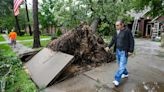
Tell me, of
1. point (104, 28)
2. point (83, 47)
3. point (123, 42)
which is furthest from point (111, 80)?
point (104, 28)

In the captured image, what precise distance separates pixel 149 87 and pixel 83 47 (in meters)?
3.07

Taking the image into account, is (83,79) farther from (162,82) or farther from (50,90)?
(162,82)

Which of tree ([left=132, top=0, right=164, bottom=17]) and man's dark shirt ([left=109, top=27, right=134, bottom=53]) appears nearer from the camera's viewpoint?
man's dark shirt ([left=109, top=27, right=134, bottom=53])

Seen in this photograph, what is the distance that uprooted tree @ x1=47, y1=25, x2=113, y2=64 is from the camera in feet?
22.4

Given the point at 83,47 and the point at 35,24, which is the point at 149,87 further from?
the point at 35,24

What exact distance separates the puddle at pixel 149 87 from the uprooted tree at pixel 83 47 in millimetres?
2359

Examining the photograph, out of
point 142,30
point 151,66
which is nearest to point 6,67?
point 151,66

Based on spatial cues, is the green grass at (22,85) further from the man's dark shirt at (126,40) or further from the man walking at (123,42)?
the man's dark shirt at (126,40)

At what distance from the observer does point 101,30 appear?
1277 centimetres

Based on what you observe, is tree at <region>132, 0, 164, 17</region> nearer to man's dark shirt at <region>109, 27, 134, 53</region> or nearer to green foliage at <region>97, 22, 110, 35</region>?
green foliage at <region>97, 22, 110, 35</region>

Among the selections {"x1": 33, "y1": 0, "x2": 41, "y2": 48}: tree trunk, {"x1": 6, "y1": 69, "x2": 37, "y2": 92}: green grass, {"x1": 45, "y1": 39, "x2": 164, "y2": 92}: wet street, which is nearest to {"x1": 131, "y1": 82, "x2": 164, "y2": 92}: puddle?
{"x1": 45, "y1": 39, "x2": 164, "y2": 92}: wet street

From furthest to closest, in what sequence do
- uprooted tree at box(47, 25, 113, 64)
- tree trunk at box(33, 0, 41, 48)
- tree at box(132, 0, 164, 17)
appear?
1. tree trunk at box(33, 0, 41, 48)
2. tree at box(132, 0, 164, 17)
3. uprooted tree at box(47, 25, 113, 64)

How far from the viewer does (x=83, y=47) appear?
23.0 feet

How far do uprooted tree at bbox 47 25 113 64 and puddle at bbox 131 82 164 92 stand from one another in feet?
7.74
